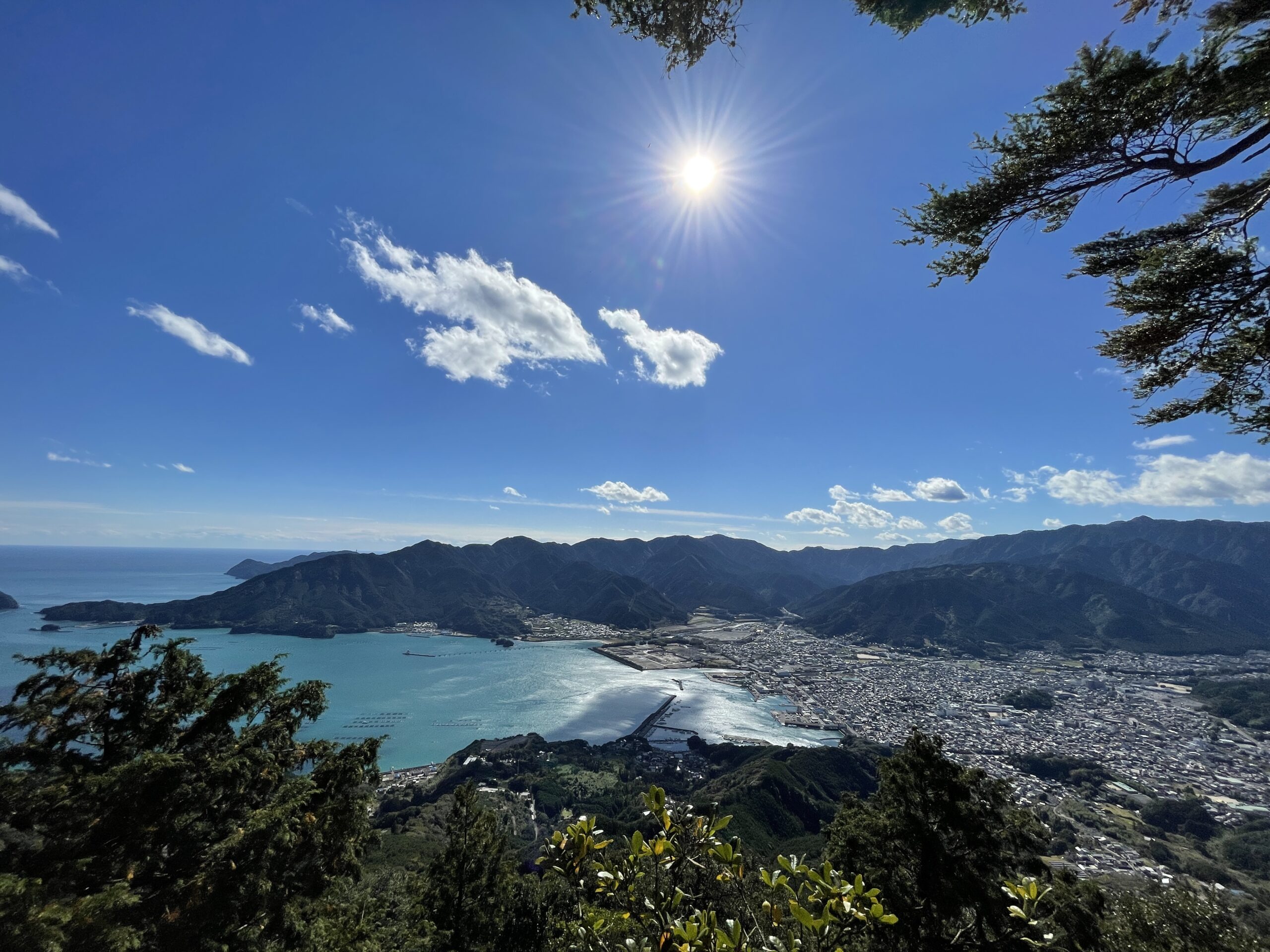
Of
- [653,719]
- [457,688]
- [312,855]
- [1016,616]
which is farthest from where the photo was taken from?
[1016,616]

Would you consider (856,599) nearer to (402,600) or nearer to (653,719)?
(653,719)

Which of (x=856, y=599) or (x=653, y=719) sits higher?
(x=856, y=599)

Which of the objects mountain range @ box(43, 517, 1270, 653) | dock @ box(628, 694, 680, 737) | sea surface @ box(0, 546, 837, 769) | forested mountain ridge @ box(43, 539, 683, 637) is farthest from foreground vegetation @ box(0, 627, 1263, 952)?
mountain range @ box(43, 517, 1270, 653)

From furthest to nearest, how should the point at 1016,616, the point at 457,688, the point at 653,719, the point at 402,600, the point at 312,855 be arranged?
1. the point at 402,600
2. the point at 1016,616
3. the point at 457,688
4. the point at 653,719
5. the point at 312,855

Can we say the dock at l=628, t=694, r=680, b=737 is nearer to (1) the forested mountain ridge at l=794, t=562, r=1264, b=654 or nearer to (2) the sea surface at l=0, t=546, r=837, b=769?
(2) the sea surface at l=0, t=546, r=837, b=769

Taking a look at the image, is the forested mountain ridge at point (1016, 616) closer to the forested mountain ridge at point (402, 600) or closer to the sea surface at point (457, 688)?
the forested mountain ridge at point (402, 600)

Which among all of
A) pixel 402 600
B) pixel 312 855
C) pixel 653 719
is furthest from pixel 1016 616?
pixel 402 600
